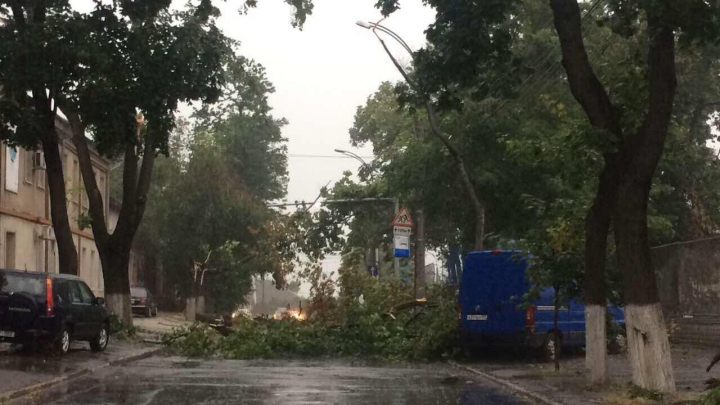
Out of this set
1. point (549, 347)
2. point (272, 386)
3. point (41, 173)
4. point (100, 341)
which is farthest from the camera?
point (41, 173)

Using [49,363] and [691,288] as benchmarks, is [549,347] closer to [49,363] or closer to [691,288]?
[691,288]

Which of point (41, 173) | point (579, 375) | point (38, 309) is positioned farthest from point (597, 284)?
point (41, 173)

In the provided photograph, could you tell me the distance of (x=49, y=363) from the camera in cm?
1967

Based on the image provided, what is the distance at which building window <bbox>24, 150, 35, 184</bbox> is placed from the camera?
3388 cm

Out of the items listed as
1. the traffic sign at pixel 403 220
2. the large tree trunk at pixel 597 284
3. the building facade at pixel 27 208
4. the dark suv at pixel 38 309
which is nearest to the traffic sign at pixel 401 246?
the traffic sign at pixel 403 220

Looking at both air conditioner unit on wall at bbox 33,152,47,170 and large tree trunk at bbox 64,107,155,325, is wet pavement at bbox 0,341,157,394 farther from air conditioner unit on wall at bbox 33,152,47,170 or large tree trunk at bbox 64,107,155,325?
air conditioner unit on wall at bbox 33,152,47,170

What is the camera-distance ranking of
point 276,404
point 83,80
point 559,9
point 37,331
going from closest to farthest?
point 276,404 → point 559,9 → point 37,331 → point 83,80

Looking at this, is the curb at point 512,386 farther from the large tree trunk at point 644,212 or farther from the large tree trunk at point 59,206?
the large tree trunk at point 59,206

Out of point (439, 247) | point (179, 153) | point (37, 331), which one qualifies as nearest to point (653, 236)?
point (37, 331)

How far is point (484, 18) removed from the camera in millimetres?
15398

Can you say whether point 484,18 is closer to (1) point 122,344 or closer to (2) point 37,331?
(2) point 37,331

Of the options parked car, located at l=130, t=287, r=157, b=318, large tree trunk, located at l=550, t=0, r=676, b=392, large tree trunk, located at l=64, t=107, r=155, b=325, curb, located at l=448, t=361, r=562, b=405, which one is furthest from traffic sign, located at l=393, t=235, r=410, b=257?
parked car, located at l=130, t=287, r=157, b=318

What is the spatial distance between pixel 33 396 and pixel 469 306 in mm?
10976

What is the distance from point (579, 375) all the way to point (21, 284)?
1108 cm
